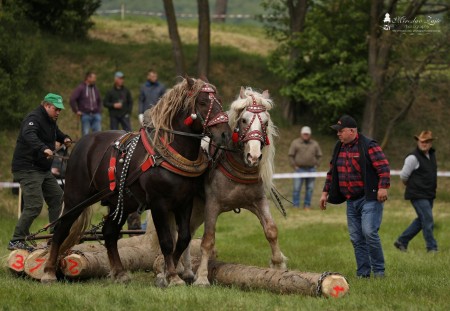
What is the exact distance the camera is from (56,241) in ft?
38.7

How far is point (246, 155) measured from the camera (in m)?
10.7

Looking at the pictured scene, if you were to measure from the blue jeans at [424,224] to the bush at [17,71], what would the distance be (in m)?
12.4

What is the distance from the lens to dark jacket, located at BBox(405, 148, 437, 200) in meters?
15.6

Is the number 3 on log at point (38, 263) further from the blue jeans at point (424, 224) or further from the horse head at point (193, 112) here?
the blue jeans at point (424, 224)

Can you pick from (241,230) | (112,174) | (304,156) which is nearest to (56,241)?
(112,174)

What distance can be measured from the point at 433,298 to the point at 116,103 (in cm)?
1448

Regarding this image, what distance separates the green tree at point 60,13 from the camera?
96.7 feet

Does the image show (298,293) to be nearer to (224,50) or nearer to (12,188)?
(12,188)

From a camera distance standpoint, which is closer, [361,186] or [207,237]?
[207,237]

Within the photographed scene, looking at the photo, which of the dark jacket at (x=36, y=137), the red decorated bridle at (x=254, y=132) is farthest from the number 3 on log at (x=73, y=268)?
the red decorated bridle at (x=254, y=132)

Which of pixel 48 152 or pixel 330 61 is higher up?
pixel 48 152

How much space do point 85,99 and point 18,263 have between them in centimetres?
1123

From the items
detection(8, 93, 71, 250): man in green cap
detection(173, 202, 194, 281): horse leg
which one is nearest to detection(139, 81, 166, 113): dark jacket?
detection(8, 93, 71, 250): man in green cap

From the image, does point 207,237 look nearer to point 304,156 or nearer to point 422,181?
point 422,181
